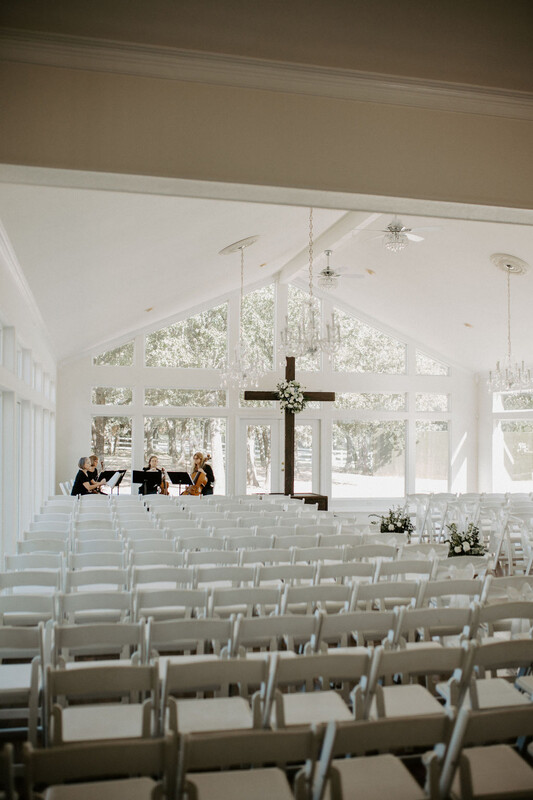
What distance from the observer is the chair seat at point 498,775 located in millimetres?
2766

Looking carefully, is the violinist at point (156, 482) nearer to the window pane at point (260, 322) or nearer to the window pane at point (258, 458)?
the window pane at point (258, 458)

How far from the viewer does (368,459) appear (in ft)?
60.5

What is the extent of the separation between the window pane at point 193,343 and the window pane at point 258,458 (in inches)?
78.6

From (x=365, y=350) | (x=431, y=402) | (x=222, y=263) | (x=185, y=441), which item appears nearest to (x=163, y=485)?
(x=185, y=441)

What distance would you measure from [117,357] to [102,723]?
14077 mm

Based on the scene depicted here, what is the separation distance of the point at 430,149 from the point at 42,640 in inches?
150

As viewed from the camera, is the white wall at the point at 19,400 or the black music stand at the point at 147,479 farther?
the black music stand at the point at 147,479

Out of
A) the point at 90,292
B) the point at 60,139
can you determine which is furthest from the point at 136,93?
the point at 90,292

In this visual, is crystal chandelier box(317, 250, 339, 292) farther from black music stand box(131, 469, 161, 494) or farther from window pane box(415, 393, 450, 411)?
window pane box(415, 393, 450, 411)

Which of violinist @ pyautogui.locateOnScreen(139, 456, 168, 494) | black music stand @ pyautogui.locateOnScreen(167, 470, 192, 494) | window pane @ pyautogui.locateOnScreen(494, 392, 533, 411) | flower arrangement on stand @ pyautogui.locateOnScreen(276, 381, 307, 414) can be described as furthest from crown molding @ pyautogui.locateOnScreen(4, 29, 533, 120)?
window pane @ pyautogui.locateOnScreen(494, 392, 533, 411)

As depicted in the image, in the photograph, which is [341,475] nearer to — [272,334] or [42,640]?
[272,334]

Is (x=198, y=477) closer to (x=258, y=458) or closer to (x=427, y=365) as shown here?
(x=258, y=458)

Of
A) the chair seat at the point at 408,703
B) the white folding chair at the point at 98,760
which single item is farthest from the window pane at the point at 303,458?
the white folding chair at the point at 98,760

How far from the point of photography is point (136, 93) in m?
4.14
